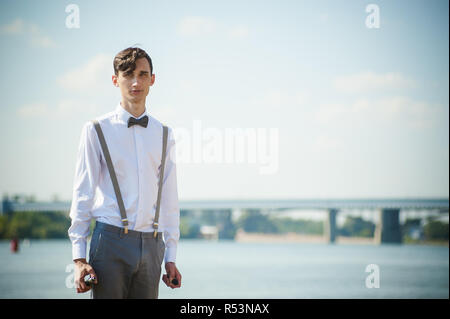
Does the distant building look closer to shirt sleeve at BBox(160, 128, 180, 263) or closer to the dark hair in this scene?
shirt sleeve at BBox(160, 128, 180, 263)

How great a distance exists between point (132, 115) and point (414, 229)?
95.2m

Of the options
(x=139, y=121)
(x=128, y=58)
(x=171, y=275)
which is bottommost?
(x=171, y=275)

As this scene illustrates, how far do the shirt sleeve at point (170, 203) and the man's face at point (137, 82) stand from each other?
272 mm

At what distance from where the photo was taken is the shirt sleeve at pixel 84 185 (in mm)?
3131

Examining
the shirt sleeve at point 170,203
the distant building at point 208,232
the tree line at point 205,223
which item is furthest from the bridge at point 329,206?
the shirt sleeve at point 170,203

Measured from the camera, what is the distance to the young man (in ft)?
10.3

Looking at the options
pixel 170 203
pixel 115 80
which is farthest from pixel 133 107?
pixel 170 203

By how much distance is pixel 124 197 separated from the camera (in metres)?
3.20

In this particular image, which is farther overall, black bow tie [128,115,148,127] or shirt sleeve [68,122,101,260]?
black bow tie [128,115,148,127]

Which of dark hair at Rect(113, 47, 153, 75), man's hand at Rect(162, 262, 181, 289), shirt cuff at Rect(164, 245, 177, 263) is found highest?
Answer: dark hair at Rect(113, 47, 153, 75)

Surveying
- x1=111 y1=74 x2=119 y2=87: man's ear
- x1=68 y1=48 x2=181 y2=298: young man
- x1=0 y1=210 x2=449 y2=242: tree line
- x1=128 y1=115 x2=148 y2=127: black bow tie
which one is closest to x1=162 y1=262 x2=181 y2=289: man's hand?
x1=68 y1=48 x2=181 y2=298: young man

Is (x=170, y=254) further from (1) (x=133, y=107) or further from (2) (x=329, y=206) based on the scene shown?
(2) (x=329, y=206)

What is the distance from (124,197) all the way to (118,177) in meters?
0.11
